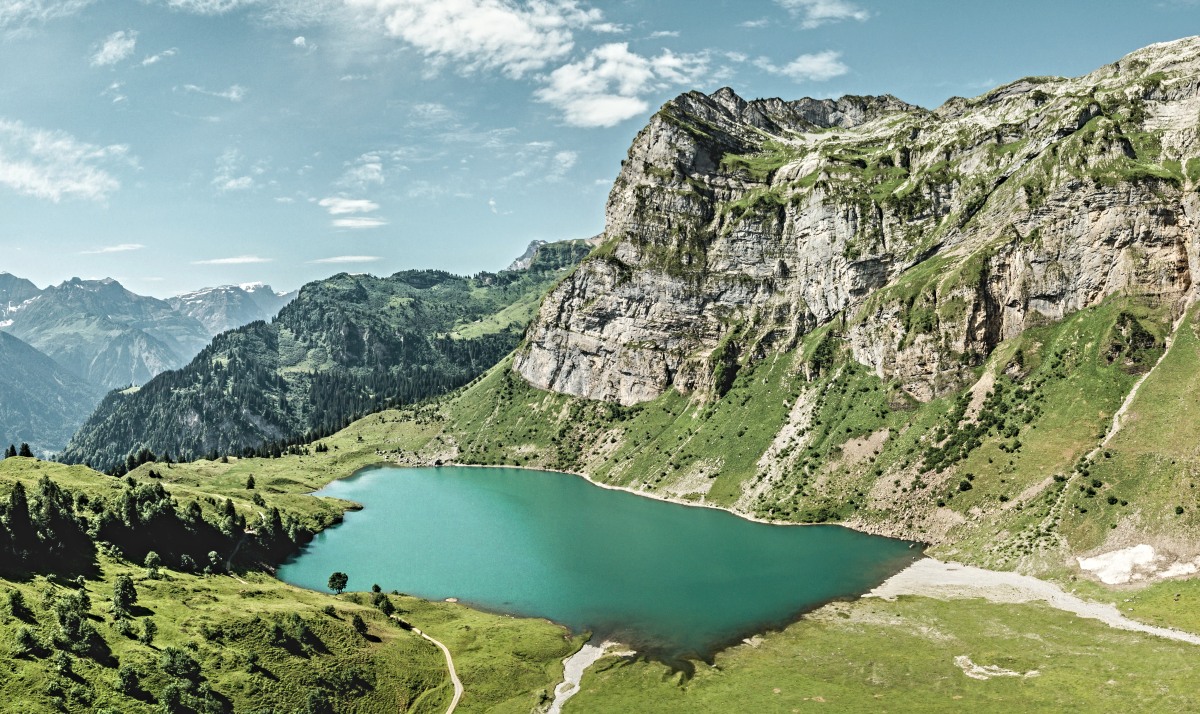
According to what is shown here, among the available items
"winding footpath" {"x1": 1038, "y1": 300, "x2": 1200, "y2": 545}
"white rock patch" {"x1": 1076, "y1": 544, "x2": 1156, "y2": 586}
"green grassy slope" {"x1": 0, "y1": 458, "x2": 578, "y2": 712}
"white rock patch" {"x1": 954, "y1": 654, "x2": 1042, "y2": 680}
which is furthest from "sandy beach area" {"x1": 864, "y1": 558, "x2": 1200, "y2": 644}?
"green grassy slope" {"x1": 0, "y1": 458, "x2": 578, "y2": 712}

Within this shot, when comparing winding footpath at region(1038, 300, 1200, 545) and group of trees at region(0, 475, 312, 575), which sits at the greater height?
winding footpath at region(1038, 300, 1200, 545)

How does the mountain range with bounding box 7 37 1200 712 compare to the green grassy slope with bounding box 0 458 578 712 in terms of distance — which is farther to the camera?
the mountain range with bounding box 7 37 1200 712

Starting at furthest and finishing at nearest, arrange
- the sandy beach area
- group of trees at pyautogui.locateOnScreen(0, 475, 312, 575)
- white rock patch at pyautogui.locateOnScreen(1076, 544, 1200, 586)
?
white rock patch at pyautogui.locateOnScreen(1076, 544, 1200, 586)
the sandy beach area
group of trees at pyautogui.locateOnScreen(0, 475, 312, 575)

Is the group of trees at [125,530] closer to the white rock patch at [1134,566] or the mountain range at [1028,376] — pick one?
the mountain range at [1028,376]

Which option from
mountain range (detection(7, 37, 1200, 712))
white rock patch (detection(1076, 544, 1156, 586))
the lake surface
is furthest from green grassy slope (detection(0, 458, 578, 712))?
white rock patch (detection(1076, 544, 1156, 586))

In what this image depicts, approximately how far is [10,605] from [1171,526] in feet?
488

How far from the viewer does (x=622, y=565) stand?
125 m

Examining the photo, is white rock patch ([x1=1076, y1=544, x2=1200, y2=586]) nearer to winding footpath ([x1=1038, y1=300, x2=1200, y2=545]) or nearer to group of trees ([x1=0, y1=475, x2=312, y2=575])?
winding footpath ([x1=1038, y1=300, x2=1200, y2=545])

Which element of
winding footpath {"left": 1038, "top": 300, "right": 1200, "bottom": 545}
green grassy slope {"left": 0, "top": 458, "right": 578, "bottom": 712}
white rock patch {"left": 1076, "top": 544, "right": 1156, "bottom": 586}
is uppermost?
winding footpath {"left": 1038, "top": 300, "right": 1200, "bottom": 545}

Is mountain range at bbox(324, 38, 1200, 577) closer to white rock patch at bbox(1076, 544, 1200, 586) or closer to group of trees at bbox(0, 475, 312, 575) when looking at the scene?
white rock patch at bbox(1076, 544, 1200, 586)

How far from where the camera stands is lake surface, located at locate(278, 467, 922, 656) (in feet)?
330

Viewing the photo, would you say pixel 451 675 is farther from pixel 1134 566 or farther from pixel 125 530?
pixel 1134 566

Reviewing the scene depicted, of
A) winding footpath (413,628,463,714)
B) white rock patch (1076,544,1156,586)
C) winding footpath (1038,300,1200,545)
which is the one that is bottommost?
winding footpath (413,628,463,714)

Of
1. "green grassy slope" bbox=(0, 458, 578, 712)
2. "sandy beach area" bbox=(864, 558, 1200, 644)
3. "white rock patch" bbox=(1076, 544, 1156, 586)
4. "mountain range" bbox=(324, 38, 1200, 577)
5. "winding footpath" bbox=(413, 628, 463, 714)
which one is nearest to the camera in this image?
"green grassy slope" bbox=(0, 458, 578, 712)
